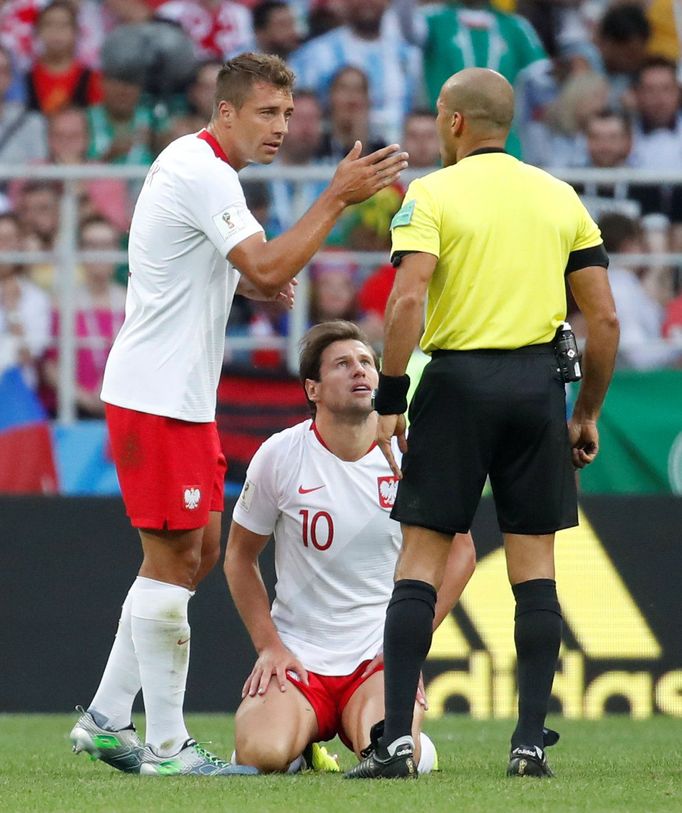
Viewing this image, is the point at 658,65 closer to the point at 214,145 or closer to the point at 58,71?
the point at 58,71

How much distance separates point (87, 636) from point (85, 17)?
5498 millimetres

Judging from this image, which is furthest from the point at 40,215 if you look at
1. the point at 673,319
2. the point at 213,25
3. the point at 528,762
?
the point at 528,762

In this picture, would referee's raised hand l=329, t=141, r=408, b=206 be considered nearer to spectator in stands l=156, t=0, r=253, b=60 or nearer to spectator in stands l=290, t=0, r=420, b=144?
spectator in stands l=290, t=0, r=420, b=144

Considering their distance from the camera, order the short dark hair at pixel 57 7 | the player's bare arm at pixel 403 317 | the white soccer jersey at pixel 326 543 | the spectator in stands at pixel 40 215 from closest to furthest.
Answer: the player's bare arm at pixel 403 317 → the white soccer jersey at pixel 326 543 → the spectator in stands at pixel 40 215 → the short dark hair at pixel 57 7

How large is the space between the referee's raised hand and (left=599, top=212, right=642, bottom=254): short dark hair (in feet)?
14.4

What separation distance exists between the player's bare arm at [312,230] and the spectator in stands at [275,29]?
6698mm

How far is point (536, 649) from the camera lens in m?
4.38

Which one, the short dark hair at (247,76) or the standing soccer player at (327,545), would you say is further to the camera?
the standing soccer player at (327,545)

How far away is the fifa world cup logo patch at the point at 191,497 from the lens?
455cm

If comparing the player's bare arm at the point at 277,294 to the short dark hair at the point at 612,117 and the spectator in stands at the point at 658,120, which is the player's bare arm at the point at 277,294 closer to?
the short dark hair at the point at 612,117

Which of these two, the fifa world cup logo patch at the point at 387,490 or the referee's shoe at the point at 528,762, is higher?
the fifa world cup logo patch at the point at 387,490

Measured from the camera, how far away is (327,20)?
11078 mm

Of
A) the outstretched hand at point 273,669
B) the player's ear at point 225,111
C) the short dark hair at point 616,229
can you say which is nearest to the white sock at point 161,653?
the outstretched hand at point 273,669

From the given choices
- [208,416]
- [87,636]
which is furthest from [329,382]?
[87,636]
